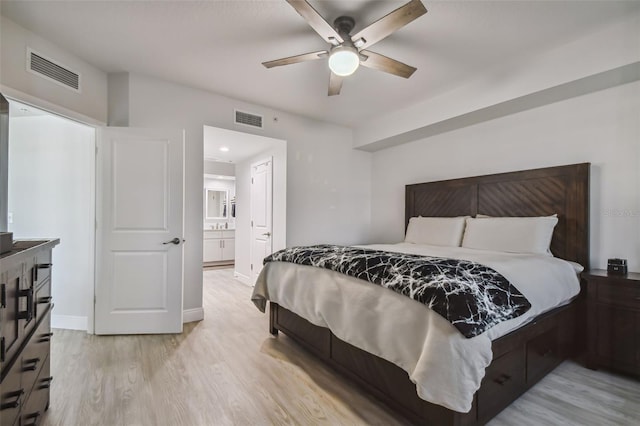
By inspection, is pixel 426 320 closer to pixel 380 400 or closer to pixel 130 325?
pixel 380 400

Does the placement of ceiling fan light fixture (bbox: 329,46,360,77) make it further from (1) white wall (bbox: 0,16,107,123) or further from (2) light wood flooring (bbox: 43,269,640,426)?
(1) white wall (bbox: 0,16,107,123)

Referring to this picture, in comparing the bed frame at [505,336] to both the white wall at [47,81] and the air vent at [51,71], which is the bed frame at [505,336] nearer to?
the white wall at [47,81]

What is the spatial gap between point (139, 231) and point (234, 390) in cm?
190

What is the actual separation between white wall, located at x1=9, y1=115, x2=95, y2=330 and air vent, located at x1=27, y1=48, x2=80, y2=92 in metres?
0.52

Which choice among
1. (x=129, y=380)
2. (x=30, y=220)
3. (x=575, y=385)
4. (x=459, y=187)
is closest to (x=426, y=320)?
(x=575, y=385)

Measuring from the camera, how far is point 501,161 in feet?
11.0

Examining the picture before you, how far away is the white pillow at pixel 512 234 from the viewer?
8.68 ft

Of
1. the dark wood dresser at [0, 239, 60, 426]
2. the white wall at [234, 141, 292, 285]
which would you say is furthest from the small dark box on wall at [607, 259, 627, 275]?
the dark wood dresser at [0, 239, 60, 426]

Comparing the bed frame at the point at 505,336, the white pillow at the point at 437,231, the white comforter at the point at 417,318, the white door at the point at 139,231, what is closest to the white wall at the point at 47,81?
the white door at the point at 139,231

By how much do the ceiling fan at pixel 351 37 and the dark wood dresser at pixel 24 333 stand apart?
6.03ft

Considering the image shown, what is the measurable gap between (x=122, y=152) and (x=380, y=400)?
10.4ft

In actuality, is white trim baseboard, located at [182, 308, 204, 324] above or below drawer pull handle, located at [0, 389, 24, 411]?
below

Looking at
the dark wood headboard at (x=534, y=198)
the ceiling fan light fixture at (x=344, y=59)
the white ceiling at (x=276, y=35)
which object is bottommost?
the dark wood headboard at (x=534, y=198)

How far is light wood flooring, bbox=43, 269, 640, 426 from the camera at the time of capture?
172cm
